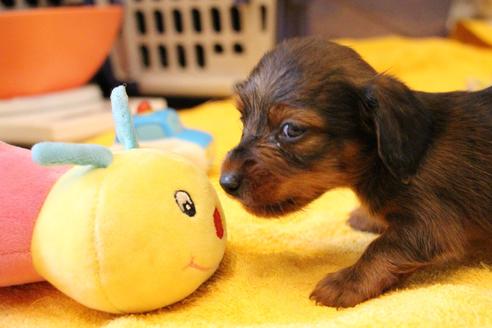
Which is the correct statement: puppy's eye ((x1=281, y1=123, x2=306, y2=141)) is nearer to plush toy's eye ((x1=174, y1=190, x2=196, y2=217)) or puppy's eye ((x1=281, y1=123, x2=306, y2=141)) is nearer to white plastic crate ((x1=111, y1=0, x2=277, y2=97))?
plush toy's eye ((x1=174, y1=190, x2=196, y2=217))

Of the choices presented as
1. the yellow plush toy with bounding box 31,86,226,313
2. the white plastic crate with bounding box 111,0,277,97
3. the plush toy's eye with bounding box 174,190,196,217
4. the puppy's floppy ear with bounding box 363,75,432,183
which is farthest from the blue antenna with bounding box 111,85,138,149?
the white plastic crate with bounding box 111,0,277,97

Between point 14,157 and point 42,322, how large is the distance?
395mm

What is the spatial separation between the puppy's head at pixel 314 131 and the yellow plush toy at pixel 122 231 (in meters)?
0.16

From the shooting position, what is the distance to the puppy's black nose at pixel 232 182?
52.5 inches

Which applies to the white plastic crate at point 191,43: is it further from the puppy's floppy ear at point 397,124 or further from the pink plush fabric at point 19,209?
the pink plush fabric at point 19,209

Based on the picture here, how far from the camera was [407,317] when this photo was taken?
1126mm

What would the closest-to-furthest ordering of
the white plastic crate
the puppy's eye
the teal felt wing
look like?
the teal felt wing → the puppy's eye → the white plastic crate

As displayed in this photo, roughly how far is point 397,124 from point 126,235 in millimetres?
663

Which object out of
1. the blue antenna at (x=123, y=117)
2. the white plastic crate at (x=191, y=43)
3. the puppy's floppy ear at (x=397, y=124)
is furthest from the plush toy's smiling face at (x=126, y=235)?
the white plastic crate at (x=191, y=43)

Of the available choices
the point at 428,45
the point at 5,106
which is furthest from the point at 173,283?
the point at 428,45

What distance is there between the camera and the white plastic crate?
3.72m

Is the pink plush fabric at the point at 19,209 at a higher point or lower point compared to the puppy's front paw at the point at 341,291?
higher

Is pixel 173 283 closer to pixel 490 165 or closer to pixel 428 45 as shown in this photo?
pixel 490 165

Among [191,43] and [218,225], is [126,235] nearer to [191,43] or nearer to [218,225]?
[218,225]
